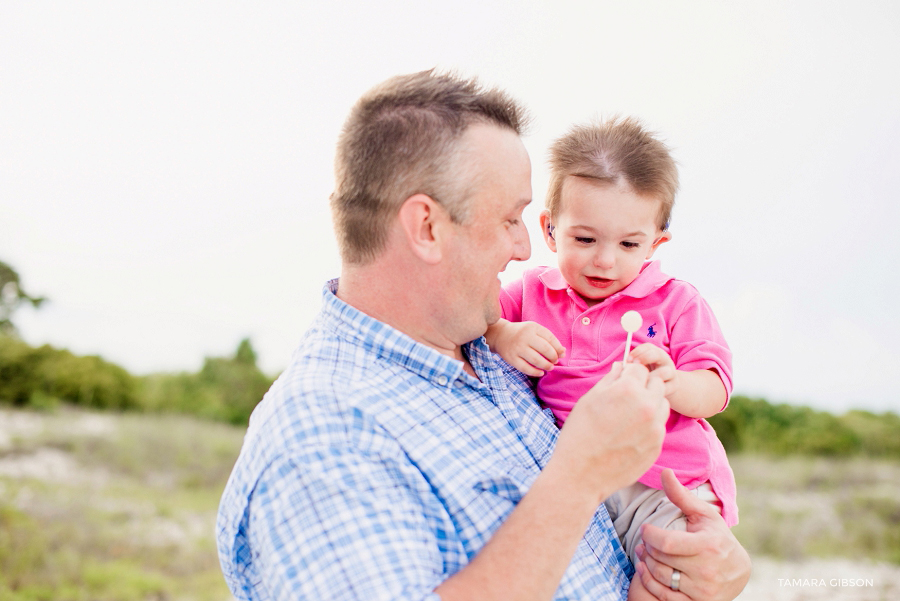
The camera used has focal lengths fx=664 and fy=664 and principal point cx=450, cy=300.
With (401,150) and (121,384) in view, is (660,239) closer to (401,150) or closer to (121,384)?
(401,150)

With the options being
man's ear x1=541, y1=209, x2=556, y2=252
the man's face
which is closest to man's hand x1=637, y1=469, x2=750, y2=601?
the man's face

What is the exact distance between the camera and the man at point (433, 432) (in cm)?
109

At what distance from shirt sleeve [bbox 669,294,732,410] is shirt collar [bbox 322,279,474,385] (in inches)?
25.2

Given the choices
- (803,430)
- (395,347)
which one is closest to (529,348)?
(395,347)

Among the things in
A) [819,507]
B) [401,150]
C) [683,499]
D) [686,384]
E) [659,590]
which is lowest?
[819,507]

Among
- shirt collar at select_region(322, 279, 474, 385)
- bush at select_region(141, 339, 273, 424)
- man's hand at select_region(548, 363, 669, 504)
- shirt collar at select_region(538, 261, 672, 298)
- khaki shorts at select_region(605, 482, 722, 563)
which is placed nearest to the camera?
man's hand at select_region(548, 363, 669, 504)

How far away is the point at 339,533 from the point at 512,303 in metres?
1.10

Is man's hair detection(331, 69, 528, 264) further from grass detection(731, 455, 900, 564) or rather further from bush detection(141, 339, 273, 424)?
grass detection(731, 455, 900, 564)

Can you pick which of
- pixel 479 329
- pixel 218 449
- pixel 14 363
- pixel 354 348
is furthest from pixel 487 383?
pixel 14 363

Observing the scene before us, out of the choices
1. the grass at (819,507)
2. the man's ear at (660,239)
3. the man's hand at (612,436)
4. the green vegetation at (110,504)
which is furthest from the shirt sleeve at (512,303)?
the grass at (819,507)

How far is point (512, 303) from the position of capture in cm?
204

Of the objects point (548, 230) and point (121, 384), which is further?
point (121, 384)

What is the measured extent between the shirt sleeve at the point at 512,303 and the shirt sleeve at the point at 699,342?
18.3 inches

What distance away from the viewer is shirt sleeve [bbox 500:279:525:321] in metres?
2.03
